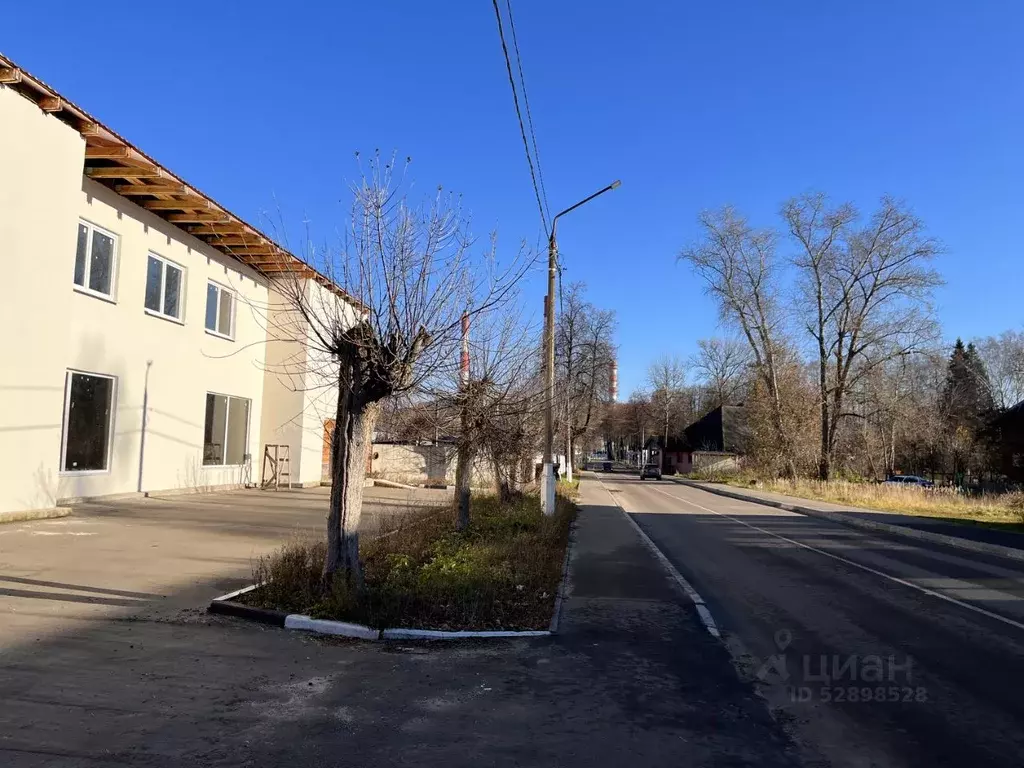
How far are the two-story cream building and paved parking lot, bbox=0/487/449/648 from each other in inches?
53.1

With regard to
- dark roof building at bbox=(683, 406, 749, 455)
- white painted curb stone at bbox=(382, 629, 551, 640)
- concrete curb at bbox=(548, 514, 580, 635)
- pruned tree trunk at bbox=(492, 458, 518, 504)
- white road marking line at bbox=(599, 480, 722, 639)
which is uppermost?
dark roof building at bbox=(683, 406, 749, 455)

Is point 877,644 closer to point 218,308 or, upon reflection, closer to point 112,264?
point 112,264

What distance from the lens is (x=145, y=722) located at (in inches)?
174

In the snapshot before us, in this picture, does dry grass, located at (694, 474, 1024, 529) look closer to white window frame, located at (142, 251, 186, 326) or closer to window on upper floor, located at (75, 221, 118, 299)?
white window frame, located at (142, 251, 186, 326)

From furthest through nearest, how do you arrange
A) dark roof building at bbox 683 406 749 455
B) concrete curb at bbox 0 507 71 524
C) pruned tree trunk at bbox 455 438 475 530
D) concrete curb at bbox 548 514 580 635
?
dark roof building at bbox 683 406 749 455
pruned tree trunk at bbox 455 438 475 530
concrete curb at bbox 0 507 71 524
concrete curb at bbox 548 514 580 635

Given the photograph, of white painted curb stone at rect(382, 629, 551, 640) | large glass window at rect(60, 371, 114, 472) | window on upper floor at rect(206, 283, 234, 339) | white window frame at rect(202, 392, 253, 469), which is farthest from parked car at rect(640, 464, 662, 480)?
white painted curb stone at rect(382, 629, 551, 640)

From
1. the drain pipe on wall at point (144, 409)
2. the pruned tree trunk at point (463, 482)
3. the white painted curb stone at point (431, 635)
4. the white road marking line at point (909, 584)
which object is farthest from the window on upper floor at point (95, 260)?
the white road marking line at point (909, 584)

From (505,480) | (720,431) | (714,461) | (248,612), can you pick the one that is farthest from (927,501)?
(720,431)

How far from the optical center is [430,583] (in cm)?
772

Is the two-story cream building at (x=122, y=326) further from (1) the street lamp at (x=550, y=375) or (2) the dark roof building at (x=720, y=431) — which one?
(2) the dark roof building at (x=720, y=431)

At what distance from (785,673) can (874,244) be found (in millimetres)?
42818

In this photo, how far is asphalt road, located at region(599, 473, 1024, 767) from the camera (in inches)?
183

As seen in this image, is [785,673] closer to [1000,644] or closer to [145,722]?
[1000,644]

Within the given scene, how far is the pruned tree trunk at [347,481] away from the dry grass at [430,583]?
316 millimetres
